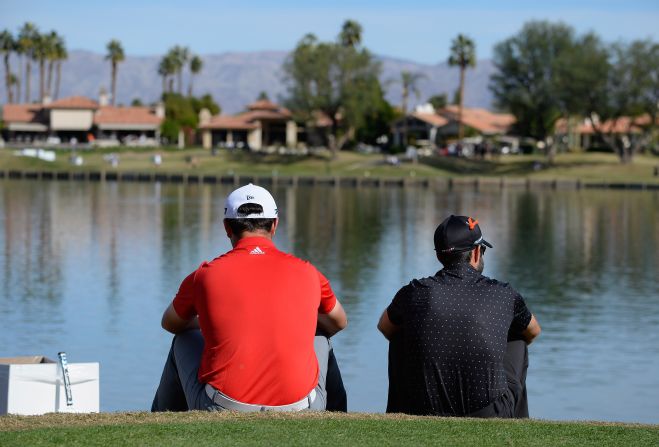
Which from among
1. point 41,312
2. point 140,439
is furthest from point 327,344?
point 41,312

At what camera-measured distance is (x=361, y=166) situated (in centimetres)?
9569

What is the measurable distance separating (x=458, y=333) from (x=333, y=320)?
717mm

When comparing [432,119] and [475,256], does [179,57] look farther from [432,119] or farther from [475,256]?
[475,256]

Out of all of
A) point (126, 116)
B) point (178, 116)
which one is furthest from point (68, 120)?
point (178, 116)

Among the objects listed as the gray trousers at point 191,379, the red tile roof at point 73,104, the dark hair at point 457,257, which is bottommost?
the gray trousers at point 191,379

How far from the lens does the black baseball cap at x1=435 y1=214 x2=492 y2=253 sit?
7.23 metres

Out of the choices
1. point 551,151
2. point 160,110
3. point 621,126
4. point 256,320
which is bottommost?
point 256,320

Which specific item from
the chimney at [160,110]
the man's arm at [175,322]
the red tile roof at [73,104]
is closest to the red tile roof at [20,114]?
the red tile roof at [73,104]

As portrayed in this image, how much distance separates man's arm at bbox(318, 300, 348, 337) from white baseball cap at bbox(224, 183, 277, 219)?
0.64 meters

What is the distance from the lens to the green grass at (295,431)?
21.2ft

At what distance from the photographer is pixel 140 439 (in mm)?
6473

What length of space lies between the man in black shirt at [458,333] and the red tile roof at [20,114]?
131753 mm

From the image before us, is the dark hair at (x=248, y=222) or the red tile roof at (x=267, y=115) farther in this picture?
the red tile roof at (x=267, y=115)

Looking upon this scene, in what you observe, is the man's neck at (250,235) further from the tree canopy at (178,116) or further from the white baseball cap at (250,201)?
the tree canopy at (178,116)
